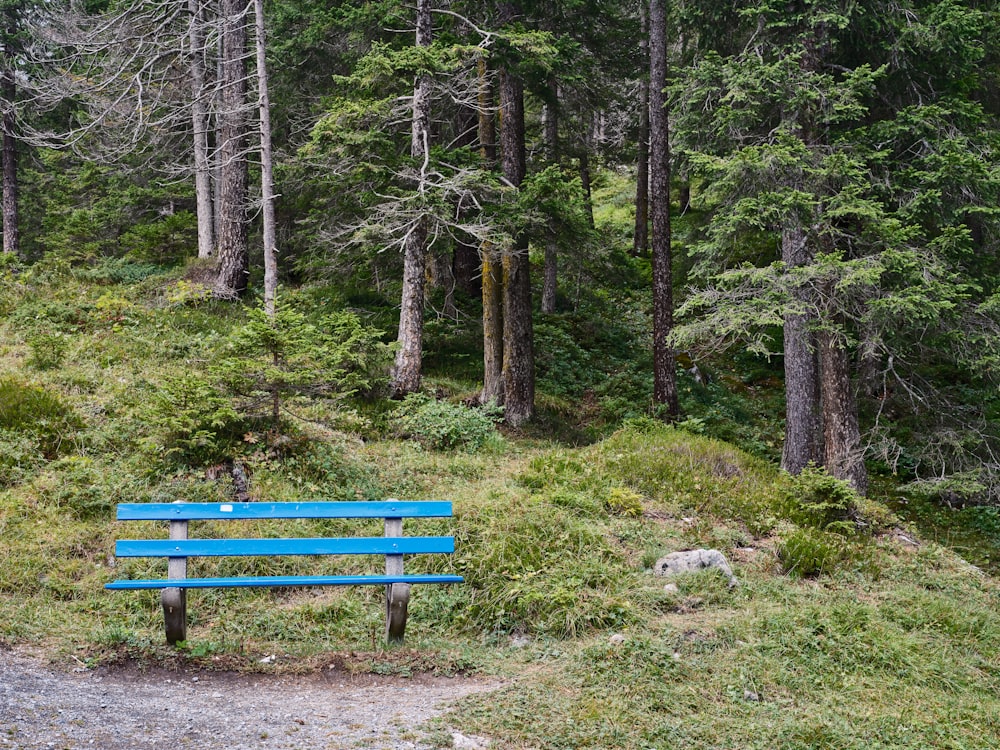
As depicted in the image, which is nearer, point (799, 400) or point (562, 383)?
point (799, 400)

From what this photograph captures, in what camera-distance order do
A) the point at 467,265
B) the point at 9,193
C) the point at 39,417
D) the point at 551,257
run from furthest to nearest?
1. the point at 9,193
2. the point at 467,265
3. the point at 551,257
4. the point at 39,417

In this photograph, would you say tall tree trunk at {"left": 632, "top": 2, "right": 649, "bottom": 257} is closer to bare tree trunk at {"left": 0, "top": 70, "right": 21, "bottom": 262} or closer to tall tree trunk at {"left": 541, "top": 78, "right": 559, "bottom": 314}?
tall tree trunk at {"left": 541, "top": 78, "right": 559, "bottom": 314}

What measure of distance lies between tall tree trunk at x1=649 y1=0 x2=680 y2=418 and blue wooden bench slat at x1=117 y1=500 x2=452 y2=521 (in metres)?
9.66

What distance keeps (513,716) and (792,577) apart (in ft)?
13.2

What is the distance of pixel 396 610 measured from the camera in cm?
601

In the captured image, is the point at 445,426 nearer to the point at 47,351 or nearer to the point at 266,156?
the point at 47,351

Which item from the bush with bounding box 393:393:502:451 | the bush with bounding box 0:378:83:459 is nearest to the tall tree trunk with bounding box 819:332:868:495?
the bush with bounding box 393:393:502:451

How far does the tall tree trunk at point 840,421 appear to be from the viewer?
1184 centimetres

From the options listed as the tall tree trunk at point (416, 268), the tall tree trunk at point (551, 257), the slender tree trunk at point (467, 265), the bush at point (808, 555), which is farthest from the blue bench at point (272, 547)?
the slender tree trunk at point (467, 265)

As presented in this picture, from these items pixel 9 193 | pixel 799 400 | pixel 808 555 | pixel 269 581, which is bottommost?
pixel 808 555

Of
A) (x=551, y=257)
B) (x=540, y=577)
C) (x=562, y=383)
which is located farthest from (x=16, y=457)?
(x=551, y=257)

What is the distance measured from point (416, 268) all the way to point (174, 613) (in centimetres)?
891

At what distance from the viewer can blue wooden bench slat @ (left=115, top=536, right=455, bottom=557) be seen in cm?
565

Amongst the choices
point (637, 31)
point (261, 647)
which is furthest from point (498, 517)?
point (637, 31)
